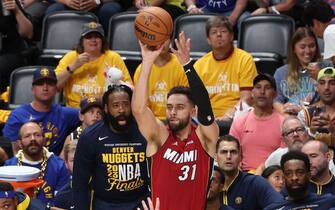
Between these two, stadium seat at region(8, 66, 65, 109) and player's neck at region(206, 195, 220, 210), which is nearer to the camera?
player's neck at region(206, 195, 220, 210)

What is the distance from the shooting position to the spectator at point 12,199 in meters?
9.03

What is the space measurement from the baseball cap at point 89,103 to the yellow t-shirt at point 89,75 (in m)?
0.71

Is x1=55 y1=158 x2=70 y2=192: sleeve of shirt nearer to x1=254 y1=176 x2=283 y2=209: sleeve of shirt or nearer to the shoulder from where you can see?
x1=254 y1=176 x2=283 y2=209: sleeve of shirt

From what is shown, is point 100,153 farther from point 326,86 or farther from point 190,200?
point 326,86

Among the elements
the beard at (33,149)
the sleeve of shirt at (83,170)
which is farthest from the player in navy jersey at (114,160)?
the beard at (33,149)

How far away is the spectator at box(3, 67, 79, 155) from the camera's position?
1101cm

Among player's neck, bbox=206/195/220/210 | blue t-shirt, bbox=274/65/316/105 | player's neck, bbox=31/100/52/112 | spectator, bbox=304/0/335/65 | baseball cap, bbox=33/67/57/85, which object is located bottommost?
player's neck, bbox=206/195/220/210

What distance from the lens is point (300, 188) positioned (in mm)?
8672

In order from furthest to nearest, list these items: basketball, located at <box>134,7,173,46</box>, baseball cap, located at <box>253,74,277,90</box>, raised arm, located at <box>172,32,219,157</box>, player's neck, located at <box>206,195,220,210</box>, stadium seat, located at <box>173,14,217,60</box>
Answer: stadium seat, located at <box>173,14,217,60</box>, baseball cap, located at <box>253,74,277,90</box>, player's neck, located at <box>206,195,220,210</box>, basketball, located at <box>134,7,173,46</box>, raised arm, located at <box>172,32,219,157</box>

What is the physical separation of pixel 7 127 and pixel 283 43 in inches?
115

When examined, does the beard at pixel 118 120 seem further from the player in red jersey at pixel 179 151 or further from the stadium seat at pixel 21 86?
the stadium seat at pixel 21 86

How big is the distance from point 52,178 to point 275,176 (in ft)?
6.46

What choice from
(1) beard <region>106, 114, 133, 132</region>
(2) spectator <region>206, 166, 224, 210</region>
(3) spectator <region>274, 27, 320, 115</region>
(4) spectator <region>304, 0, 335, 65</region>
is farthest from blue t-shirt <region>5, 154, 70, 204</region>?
(4) spectator <region>304, 0, 335, 65</region>

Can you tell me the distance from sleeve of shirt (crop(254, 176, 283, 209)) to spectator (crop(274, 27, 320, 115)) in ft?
5.20
